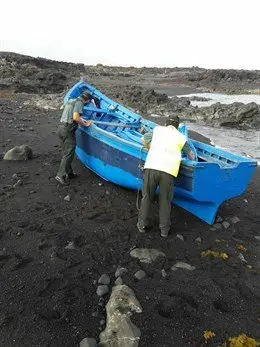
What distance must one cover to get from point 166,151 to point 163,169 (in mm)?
337

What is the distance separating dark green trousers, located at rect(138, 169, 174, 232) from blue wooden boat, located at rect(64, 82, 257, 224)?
0.51 m

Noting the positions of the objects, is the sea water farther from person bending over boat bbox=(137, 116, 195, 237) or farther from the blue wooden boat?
person bending over boat bbox=(137, 116, 195, 237)

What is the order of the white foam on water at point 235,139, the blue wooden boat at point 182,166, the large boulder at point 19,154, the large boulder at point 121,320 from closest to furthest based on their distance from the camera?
1. the large boulder at point 121,320
2. the blue wooden boat at point 182,166
3. the large boulder at point 19,154
4. the white foam on water at point 235,139

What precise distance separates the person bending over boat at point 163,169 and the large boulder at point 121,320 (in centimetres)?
195

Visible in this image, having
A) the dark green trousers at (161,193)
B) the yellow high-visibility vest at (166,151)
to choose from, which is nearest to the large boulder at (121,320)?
the dark green trousers at (161,193)

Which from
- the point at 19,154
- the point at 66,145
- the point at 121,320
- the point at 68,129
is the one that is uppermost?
the point at 68,129

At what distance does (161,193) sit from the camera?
7.10 meters

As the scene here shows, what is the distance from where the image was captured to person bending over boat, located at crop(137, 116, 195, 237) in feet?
23.0

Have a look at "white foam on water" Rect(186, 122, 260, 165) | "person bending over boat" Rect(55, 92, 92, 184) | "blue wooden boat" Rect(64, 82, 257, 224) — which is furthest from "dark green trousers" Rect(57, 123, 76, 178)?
"white foam on water" Rect(186, 122, 260, 165)

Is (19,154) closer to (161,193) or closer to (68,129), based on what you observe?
(68,129)

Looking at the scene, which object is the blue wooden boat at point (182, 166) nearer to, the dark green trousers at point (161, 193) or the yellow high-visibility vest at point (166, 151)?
the yellow high-visibility vest at point (166, 151)

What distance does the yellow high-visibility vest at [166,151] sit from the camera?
22.9 feet

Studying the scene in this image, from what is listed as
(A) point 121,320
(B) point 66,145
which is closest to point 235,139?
(B) point 66,145

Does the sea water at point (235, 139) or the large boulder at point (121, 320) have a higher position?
the large boulder at point (121, 320)
